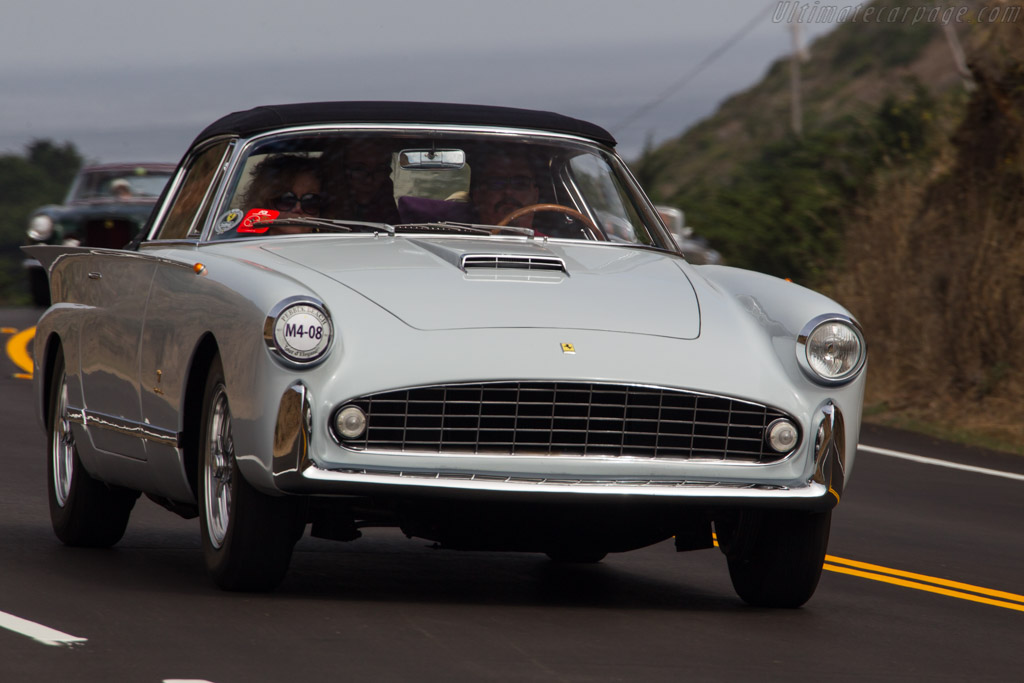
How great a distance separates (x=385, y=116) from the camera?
730 centimetres

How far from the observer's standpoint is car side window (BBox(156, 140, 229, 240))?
7.34m

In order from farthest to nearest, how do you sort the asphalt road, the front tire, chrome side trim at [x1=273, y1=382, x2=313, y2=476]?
the front tire < chrome side trim at [x1=273, y1=382, x2=313, y2=476] < the asphalt road

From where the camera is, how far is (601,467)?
5.81m

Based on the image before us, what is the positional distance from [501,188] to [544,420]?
5.48 ft

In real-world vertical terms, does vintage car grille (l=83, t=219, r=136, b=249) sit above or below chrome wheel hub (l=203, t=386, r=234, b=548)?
above

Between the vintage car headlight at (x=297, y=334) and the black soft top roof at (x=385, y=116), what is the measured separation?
161 cm

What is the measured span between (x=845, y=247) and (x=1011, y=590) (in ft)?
36.4

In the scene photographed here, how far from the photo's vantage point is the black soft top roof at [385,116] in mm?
7273

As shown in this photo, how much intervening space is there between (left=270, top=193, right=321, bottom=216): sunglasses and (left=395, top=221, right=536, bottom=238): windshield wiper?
1.13ft

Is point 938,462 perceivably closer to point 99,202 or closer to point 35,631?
point 35,631

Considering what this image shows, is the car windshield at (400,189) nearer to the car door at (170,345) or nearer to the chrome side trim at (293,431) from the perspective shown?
the car door at (170,345)

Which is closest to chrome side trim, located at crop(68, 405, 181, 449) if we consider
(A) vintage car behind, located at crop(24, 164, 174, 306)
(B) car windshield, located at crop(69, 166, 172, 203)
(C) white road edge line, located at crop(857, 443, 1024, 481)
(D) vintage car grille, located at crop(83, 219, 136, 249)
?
(D) vintage car grille, located at crop(83, 219, 136, 249)

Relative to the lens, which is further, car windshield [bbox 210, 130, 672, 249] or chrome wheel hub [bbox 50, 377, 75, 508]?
chrome wheel hub [bbox 50, 377, 75, 508]

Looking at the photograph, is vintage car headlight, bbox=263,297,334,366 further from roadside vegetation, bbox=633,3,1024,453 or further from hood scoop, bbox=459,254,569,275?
roadside vegetation, bbox=633,3,1024,453
